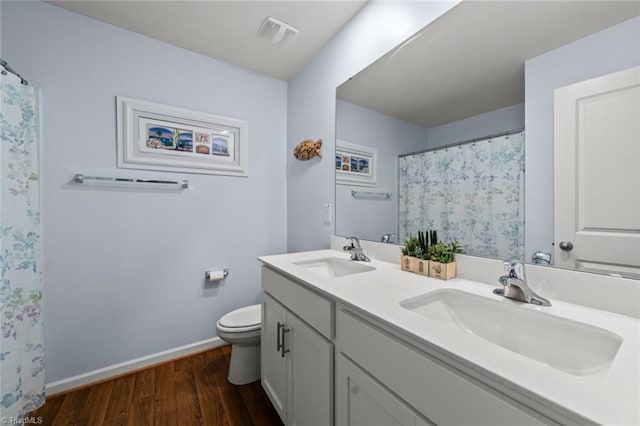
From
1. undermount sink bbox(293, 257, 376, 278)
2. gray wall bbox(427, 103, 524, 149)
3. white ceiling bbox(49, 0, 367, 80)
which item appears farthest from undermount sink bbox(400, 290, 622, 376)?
white ceiling bbox(49, 0, 367, 80)

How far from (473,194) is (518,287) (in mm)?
429

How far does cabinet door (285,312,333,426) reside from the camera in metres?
0.96

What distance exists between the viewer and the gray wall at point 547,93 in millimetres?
771

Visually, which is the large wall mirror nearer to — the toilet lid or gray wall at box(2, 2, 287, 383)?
the toilet lid

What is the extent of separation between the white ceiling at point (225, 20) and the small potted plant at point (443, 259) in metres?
1.51

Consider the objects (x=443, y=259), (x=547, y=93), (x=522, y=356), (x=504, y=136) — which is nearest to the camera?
(x=522, y=356)

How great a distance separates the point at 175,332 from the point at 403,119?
2153 millimetres

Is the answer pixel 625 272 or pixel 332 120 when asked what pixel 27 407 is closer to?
pixel 332 120

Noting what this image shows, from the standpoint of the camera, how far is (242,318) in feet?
5.86

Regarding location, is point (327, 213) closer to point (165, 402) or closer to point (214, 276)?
point (214, 276)

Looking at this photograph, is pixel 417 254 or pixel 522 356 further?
pixel 417 254

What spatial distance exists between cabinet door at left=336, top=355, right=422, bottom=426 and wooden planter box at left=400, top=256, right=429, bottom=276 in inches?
20.8

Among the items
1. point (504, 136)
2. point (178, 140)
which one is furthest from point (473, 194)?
point (178, 140)

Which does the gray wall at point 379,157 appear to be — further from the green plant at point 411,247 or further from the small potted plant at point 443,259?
the small potted plant at point 443,259
